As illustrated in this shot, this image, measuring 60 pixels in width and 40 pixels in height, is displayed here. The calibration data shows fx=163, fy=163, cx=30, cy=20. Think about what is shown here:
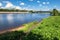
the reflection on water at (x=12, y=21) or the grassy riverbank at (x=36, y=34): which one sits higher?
the grassy riverbank at (x=36, y=34)

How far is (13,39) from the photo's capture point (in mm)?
17156

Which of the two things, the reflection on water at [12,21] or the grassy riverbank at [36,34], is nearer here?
the grassy riverbank at [36,34]

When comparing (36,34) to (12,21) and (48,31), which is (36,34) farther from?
(12,21)

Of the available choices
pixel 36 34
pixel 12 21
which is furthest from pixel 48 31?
pixel 12 21

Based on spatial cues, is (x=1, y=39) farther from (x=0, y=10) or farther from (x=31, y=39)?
(x=0, y=10)

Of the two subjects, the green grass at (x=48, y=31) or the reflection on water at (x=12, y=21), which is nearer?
the green grass at (x=48, y=31)

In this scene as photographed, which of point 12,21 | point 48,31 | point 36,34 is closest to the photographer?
point 36,34

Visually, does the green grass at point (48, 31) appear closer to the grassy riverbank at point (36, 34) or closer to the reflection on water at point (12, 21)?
the grassy riverbank at point (36, 34)

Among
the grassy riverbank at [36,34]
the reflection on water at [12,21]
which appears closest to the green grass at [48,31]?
the grassy riverbank at [36,34]

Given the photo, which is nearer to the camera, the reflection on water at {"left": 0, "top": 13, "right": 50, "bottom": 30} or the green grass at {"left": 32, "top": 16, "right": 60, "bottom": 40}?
the green grass at {"left": 32, "top": 16, "right": 60, "bottom": 40}

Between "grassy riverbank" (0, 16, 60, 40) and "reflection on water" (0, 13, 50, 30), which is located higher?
"grassy riverbank" (0, 16, 60, 40)

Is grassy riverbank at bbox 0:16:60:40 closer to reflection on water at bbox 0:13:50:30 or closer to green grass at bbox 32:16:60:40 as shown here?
green grass at bbox 32:16:60:40

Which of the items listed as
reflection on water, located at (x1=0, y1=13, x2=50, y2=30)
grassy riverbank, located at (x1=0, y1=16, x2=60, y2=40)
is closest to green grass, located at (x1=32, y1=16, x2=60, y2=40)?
grassy riverbank, located at (x1=0, y1=16, x2=60, y2=40)

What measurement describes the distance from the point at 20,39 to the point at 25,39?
1357mm
